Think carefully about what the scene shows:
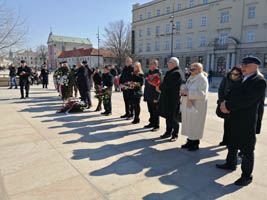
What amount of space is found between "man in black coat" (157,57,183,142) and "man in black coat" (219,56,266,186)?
155 centimetres

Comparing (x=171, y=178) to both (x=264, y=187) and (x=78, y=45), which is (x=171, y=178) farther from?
(x=78, y=45)

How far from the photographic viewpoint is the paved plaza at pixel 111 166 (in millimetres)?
2668

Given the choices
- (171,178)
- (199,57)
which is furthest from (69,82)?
(199,57)

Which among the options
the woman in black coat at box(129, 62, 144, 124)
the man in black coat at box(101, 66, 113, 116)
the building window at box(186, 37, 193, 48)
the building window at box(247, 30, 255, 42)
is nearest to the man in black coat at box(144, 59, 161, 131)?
the woman in black coat at box(129, 62, 144, 124)

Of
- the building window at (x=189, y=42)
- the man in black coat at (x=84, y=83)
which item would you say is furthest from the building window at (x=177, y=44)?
the man in black coat at (x=84, y=83)

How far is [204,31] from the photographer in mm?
40500

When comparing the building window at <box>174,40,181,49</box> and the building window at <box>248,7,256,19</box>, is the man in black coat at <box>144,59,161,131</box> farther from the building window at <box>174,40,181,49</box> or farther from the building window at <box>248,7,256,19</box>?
the building window at <box>174,40,181,49</box>

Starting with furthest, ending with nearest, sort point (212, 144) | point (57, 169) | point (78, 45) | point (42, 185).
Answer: point (78, 45)
point (212, 144)
point (57, 169)
point (42, 185)

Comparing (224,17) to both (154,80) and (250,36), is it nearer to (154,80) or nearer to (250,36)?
(250,36)

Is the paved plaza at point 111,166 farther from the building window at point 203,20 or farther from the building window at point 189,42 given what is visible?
the building window at point 189,42

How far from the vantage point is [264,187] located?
286 cm

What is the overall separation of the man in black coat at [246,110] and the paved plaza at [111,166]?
17.3 inches

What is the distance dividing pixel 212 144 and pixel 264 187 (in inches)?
67.8

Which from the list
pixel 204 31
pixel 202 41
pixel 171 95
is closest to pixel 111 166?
pixel 171 95
